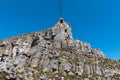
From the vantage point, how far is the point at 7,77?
18625cm

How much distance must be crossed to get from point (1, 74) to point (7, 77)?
42.0ft

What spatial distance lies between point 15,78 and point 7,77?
→ 8935 mm

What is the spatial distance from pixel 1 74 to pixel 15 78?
1120cm

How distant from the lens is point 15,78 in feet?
636

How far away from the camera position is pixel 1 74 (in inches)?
7771
